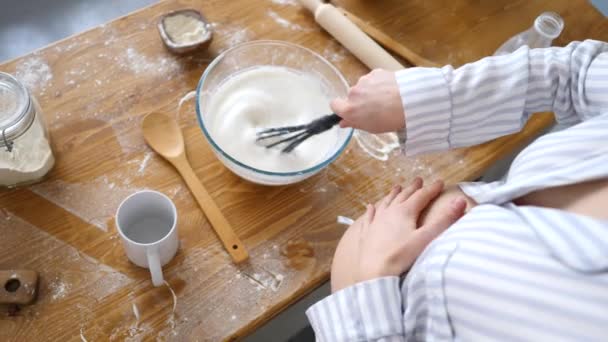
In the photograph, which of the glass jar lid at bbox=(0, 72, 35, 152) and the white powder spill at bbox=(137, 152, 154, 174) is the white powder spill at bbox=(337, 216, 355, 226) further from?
the glass jar lid at bbox=(0, 72, 35, 152)

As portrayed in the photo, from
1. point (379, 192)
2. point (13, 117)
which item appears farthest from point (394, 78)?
point (13, 117)

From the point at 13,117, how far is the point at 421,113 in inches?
21.8

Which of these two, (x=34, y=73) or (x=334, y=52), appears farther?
(x=334, y=52)

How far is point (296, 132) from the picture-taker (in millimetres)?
768

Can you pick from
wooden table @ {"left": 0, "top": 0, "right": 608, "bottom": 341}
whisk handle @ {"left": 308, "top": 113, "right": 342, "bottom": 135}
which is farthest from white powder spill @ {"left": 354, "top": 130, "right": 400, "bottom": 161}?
whisk handle @ {"left": 308, "top": 113, "right": 342, "bottom": 135}

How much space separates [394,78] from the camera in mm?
698

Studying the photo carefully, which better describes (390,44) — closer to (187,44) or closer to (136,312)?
(187,44)

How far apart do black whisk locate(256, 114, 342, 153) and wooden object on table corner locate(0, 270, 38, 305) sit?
37cm

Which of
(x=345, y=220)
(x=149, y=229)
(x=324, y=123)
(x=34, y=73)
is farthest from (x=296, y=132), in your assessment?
(x=34, y=73)

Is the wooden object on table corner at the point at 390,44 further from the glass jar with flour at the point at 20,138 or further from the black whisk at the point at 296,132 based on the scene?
the glass jar with flour at the point at 20,138

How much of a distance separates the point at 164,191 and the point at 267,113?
20cm

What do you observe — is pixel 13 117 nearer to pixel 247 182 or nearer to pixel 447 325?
pixel 247 182

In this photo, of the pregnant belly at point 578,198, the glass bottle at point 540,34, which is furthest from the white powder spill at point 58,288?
the glass bottle at point 540,34

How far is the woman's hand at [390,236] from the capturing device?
59 centimetres
